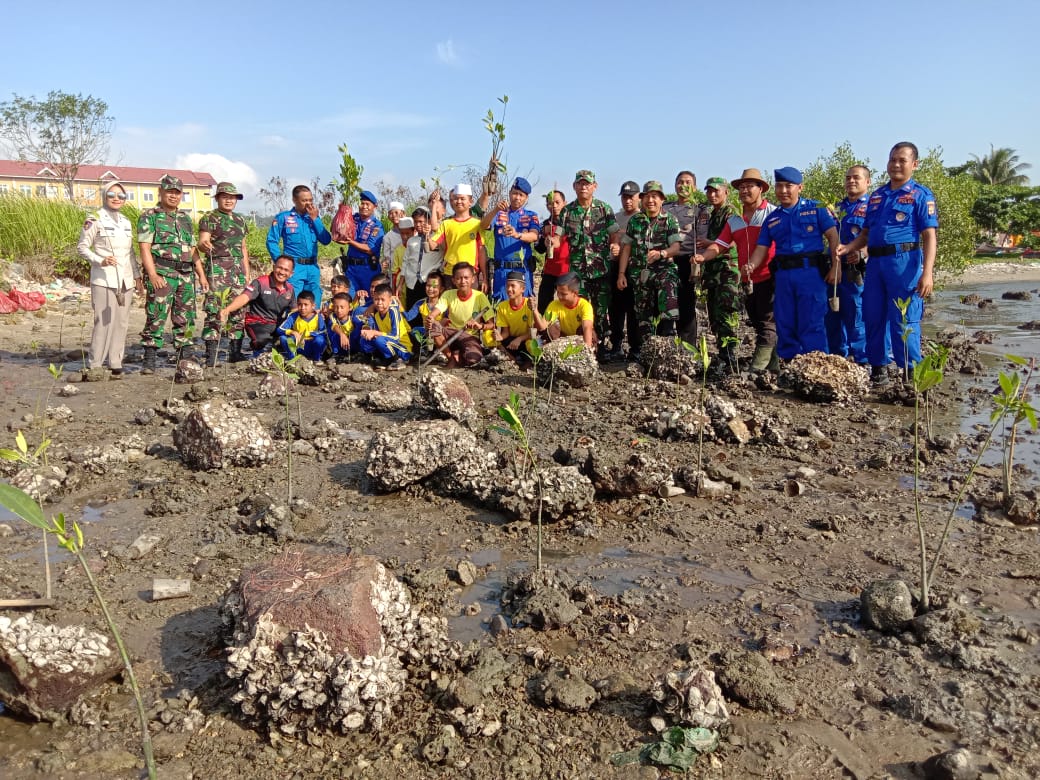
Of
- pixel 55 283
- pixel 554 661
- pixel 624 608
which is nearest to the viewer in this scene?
pixel 554 661

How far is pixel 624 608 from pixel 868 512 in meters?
1.82

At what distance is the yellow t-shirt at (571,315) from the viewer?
7757 mm

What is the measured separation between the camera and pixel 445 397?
5.61 meters

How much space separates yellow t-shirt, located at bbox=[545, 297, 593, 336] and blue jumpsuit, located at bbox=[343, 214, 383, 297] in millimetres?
2644

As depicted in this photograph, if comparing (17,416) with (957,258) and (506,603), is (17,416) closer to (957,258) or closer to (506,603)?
(506,603)

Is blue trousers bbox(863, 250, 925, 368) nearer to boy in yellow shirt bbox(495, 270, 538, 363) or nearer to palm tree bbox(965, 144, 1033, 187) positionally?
boy in yellow shirt bbox(495, 270, 538, 363)

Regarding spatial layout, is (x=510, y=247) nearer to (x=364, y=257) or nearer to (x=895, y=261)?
(x=364, y=257)

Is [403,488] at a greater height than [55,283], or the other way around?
[55,283]

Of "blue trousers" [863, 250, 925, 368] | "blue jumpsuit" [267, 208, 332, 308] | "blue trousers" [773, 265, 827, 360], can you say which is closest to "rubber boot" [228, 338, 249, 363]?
"blue jumpsuit" [267, 208, 332, 308]

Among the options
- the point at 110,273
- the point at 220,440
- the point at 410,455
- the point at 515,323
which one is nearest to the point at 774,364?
the point at 515,323

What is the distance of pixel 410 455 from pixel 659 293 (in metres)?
4.35

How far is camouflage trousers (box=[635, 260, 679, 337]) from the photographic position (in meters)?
7.84

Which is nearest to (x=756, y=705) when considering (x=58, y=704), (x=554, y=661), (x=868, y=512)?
(x=554, y=661)

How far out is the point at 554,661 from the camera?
2.83m
